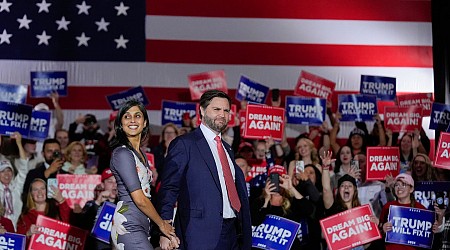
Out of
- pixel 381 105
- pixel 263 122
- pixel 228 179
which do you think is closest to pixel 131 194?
pixel 228 179

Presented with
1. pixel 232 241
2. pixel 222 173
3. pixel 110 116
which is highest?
pixel 110 116

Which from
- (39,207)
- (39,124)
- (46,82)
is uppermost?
(46,82)

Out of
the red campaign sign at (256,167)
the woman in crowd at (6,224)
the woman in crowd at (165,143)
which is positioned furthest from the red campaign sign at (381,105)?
the woman in crowd at (6,224)

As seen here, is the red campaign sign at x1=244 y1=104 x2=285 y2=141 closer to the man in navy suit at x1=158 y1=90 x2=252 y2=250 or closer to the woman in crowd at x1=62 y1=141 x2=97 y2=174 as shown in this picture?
the woman in crowd at x1=62 y1=141 x2=97 y2=174

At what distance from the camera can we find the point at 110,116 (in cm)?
920

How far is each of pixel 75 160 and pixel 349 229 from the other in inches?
96.9

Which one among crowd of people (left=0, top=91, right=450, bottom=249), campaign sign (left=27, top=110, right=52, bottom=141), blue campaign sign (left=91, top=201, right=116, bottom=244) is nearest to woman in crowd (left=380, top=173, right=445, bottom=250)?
crowd of people (left=0, top=91, right=450, bottom=249)

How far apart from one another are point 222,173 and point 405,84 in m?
5.73

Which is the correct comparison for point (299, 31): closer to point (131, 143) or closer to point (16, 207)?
point (16, 207)

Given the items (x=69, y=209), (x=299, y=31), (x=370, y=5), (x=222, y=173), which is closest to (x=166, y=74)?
(x=299, y=31)

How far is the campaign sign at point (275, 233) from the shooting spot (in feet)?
21.4

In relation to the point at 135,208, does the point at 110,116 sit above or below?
above

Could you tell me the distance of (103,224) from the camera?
6543mm

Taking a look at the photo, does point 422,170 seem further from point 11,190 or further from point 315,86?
point 11,190
